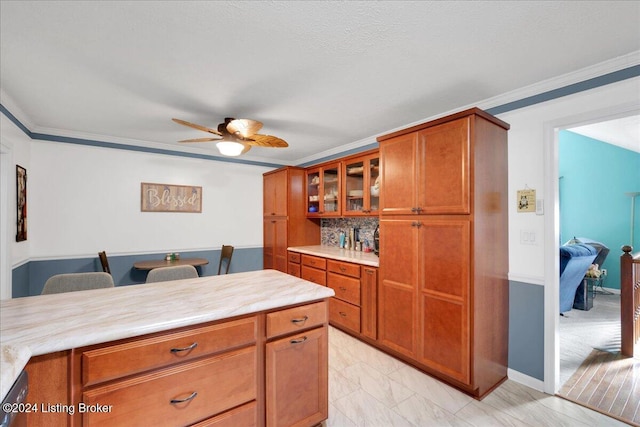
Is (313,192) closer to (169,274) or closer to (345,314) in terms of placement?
(345,314)

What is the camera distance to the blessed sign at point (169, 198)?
13.2 ft

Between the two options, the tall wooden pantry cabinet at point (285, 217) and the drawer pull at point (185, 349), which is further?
the tall wooden pantry cabinet at point (285, 217)

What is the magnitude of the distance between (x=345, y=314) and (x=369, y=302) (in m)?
0.45

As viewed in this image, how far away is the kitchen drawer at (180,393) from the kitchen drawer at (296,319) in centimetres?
15

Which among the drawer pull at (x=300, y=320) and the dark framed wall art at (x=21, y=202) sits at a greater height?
the dark framed wall art at (x=21, y=202)

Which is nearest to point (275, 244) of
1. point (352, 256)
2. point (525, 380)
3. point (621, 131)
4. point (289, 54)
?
point (352, 256)

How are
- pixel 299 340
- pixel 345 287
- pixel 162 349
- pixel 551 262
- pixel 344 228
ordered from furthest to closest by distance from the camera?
pixel 344 228 → pixel 345 287 → pixel 551 262 → pixel 299 340 → pixel 162 349

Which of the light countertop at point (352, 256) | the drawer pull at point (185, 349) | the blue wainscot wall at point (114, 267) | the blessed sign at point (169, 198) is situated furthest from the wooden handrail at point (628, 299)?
the blessed sign at point (169, 198)

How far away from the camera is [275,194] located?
15.5 ft

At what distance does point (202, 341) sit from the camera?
135 centimetres

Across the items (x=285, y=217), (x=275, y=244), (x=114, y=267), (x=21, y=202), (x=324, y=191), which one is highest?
(x=324, y=191)

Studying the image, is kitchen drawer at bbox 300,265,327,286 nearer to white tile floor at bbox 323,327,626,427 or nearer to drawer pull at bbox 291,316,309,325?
white tile floor at bbox 323,327,626,427

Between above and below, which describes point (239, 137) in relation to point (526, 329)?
above

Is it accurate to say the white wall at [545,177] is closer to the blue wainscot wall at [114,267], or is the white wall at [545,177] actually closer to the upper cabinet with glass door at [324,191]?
the upper cabinet with glass door at [324,191]
